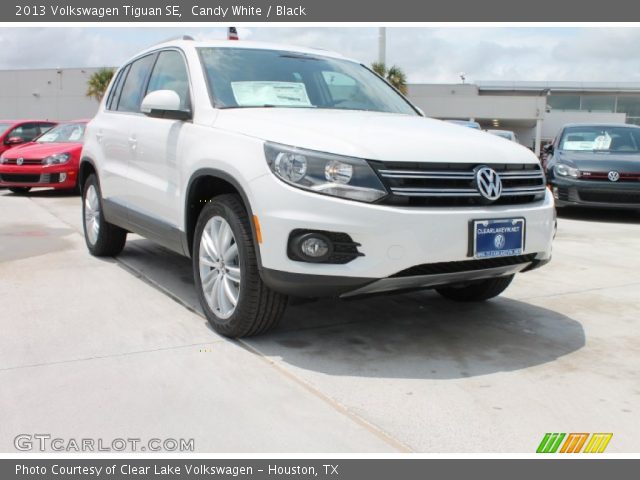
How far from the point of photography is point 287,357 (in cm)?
362

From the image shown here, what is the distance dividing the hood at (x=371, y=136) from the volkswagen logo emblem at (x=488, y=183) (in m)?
0.07

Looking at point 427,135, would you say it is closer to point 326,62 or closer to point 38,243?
point 326,62

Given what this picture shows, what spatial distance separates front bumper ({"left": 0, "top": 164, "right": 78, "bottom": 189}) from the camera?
39.0 feet

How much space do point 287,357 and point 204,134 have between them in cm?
139

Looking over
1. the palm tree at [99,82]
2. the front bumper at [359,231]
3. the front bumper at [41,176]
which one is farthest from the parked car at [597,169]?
the palm tree at [99,82]

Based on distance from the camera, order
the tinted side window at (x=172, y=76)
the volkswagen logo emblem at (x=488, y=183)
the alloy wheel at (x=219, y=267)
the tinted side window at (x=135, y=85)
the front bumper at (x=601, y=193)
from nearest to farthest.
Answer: the volkswagen logo emblem at (x=488, y=183) → the alloy wheel at (x=219, y=267) → the tinted side window at (x=172, y=76) → the tinted side window at (x=135, y=85) → the front bumper at (x=601, y=193)

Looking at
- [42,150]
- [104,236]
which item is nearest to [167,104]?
[104,236]

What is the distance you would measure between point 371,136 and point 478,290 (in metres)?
1.70

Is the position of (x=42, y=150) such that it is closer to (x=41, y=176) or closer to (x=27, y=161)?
(x=27, y=161)

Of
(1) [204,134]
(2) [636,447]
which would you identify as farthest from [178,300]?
(2) [636,447]

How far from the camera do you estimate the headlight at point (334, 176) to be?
3.29 meters

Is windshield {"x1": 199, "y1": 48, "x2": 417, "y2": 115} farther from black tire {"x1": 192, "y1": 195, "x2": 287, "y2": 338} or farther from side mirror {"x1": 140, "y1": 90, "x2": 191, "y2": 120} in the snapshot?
black tire {"x1": 192, "y1": 195, "x2": 287, "y2": 338}

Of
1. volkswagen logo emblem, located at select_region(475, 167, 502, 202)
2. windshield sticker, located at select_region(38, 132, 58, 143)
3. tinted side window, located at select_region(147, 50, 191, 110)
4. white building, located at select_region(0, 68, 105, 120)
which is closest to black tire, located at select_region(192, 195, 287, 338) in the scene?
tinted side window, located at select_region(147, 50, 191, 110)

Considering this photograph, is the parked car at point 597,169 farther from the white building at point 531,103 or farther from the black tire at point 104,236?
the white building at point 531,103
